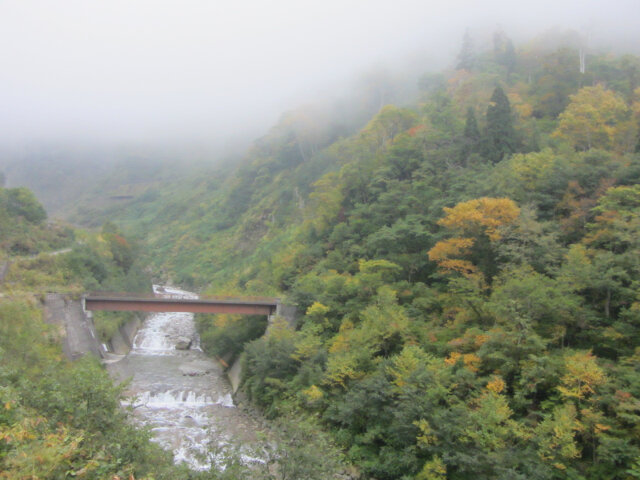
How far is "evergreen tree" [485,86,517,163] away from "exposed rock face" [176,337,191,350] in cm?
3903

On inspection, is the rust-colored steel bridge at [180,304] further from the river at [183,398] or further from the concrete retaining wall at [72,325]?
the river at [183,398]

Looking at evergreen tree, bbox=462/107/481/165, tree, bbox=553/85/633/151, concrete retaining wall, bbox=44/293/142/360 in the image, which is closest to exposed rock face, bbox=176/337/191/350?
concrete retaining wall, bbox=44/293/142/360

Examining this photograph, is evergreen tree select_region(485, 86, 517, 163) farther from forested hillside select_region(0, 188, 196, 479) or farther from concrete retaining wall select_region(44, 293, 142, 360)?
concrete retaining wall select_region(44, 293, 142, 360)

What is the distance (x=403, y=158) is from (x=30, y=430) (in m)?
42.5

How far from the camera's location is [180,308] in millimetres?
42719

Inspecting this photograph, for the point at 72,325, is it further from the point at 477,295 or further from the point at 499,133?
the point at 499,133

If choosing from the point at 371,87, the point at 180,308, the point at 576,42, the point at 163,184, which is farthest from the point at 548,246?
the point at 163,184

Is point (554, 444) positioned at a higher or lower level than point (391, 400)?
higher

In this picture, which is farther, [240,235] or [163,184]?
[163,184]

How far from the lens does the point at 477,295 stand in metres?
28.5

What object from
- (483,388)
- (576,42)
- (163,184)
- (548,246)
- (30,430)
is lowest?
(163,184)

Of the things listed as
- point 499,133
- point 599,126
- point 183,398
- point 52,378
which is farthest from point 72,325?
point 599,126

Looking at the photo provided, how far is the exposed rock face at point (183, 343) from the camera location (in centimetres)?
5353

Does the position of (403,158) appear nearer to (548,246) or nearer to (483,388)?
(548,246)
